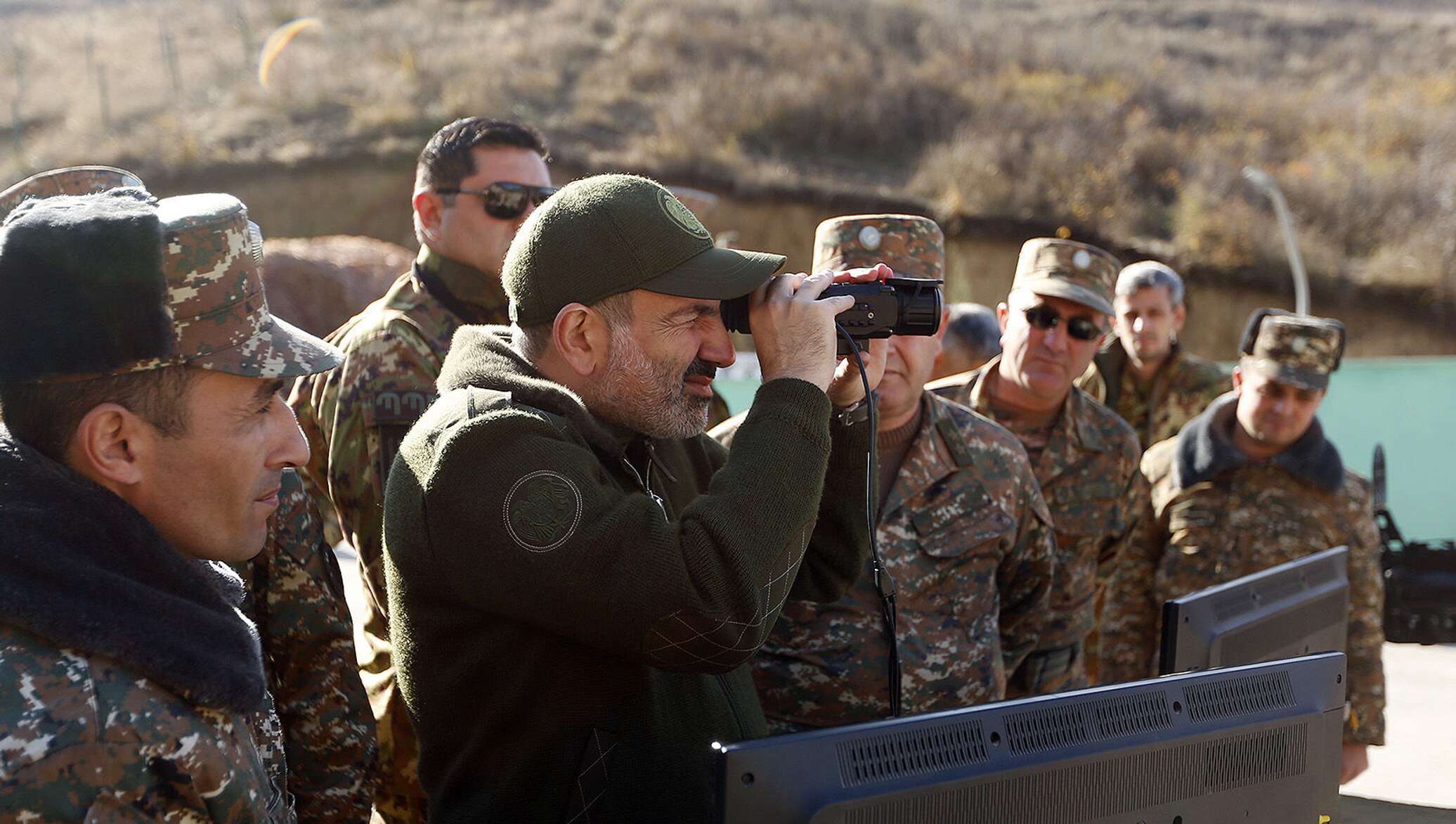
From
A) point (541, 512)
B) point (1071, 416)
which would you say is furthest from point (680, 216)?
point (1071, 416)

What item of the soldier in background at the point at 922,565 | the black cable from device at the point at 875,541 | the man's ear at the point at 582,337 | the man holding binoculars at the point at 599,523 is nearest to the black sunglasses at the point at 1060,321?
the soldier in background at the point at 922,565

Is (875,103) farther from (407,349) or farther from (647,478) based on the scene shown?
(647,478)

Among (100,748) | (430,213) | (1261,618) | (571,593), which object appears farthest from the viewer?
(430,213)

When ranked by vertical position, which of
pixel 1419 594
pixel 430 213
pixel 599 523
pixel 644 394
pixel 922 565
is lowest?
pixel 1419 594

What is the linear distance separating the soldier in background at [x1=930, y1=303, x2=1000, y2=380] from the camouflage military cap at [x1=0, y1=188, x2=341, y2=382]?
458cm

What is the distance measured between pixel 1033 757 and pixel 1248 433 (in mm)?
3200

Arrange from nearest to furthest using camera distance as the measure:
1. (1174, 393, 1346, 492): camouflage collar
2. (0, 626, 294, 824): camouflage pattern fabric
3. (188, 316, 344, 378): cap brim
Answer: (0, 626, 294, 824): camouflage pattern fabric → (188, 316, 344, 378): cap brim → (1174, 393, 1346, 492): camouflage collar

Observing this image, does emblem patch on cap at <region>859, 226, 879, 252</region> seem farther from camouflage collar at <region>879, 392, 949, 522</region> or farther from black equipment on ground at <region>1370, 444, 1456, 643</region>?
black equipment on ground at <region>1370, 444, 1456, 643</region>

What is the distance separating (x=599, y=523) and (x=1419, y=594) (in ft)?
22.0

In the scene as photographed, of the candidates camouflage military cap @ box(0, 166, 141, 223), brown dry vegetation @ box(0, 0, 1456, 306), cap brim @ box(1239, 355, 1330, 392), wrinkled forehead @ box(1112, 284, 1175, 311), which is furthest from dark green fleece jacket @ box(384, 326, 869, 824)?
brown dry vegetation @ box(0, 0, 1456, 306)

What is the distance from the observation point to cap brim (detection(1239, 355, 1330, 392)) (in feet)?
13.5

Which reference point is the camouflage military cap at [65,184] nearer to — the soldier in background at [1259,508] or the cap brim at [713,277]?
the cap brim at [713,277]

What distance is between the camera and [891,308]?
213cm

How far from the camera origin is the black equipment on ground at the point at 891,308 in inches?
82.7
